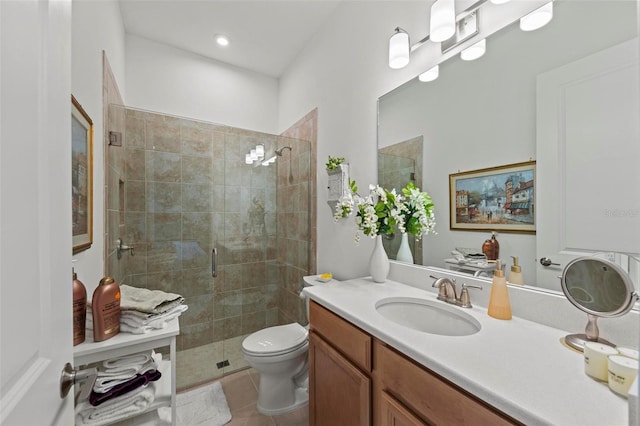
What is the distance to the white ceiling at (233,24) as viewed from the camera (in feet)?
6.61

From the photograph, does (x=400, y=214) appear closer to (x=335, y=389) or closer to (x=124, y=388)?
(x=335, y=389)

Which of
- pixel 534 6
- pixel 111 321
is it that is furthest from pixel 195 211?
pixel 534 6

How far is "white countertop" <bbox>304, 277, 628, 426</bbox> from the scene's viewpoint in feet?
1.79

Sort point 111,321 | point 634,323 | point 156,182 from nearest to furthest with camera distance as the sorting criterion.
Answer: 1. point 634,323
2. point 111,321
3. point 156,182

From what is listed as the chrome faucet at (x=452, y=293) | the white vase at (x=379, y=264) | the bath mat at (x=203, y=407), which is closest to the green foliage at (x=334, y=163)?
the white vase at (x=379, y=264)

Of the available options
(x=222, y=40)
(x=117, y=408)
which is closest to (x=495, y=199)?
Answer: (x=117, y=408)

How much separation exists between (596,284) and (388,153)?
1.12m

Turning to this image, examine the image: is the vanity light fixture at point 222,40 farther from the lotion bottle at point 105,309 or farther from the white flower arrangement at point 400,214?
the lotion bottle at point 105,309

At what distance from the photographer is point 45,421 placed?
1.59ft

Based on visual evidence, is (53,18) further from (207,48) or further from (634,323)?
(207,48)

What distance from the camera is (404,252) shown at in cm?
157

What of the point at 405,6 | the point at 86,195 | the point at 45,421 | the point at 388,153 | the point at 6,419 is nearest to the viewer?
the point at 6,419

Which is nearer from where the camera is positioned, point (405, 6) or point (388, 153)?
point (405, 6)

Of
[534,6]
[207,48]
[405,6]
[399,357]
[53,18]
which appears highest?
[207,48]
